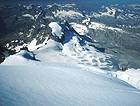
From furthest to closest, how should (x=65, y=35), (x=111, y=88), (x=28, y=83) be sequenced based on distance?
(x=65, y=35), (x=111, y=88), (x=28, y=83)

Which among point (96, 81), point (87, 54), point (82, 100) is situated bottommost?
point (87, 54)

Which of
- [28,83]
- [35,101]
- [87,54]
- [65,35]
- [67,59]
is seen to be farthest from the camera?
[65,35]

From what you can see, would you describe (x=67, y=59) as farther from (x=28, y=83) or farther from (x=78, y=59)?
(x=28, y=83)

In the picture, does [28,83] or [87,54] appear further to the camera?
[87,54]

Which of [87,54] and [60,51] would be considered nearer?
[60,51]

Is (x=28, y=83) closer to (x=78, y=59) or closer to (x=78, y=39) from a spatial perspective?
(x=78, y=59)

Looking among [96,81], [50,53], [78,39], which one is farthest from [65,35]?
[96,81]

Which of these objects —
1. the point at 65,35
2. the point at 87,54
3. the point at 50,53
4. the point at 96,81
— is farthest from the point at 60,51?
the point at 96,81

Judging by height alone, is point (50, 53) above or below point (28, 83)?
below

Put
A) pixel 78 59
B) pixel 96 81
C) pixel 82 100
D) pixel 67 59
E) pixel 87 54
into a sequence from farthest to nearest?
pixel 87 54, pixel 78 59, pixel 67 59, pixel 96 81, pixel 82 100
